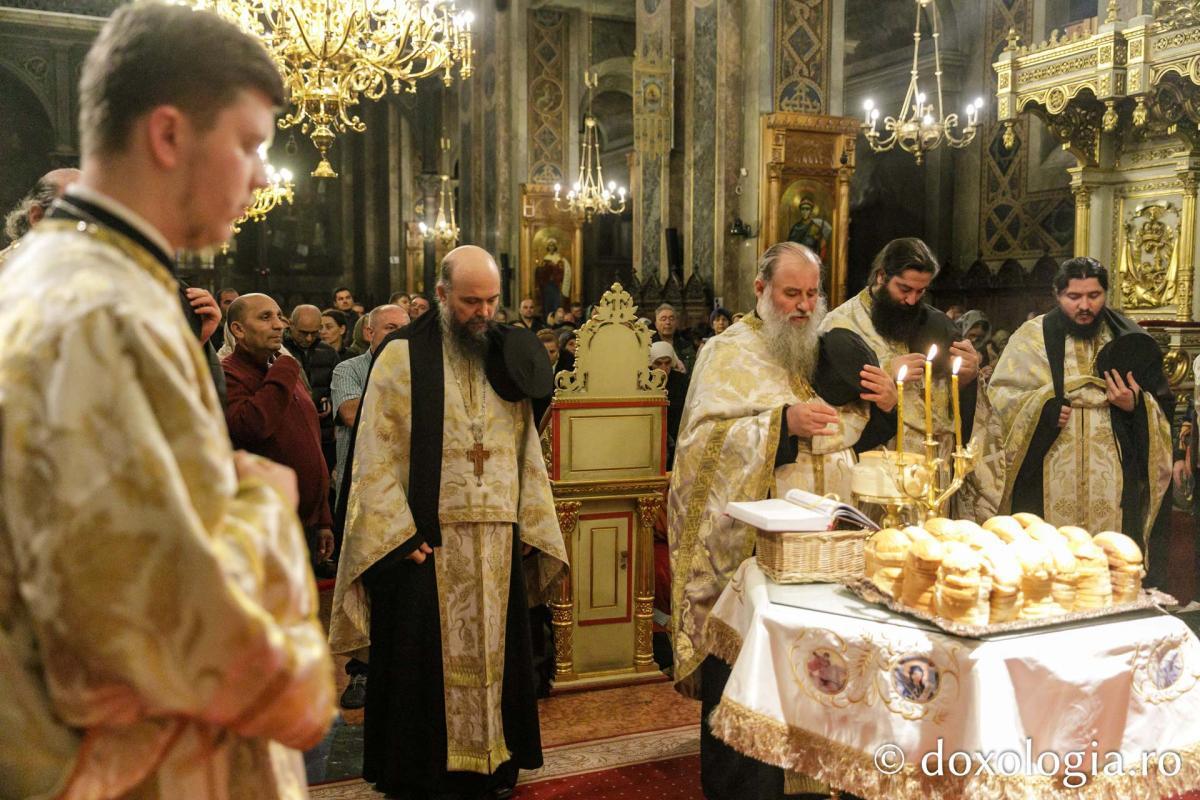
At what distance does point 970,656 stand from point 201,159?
1817 millimetres

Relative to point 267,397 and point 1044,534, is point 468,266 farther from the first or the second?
point 1044,534

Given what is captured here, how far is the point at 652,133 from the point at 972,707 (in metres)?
11.8

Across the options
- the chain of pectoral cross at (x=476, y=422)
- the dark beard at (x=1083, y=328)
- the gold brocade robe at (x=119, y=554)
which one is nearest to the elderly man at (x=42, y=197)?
the chain of pectoral cross at (x=476, y=422)

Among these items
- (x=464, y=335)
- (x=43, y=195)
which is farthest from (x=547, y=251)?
(x=43, y=195)

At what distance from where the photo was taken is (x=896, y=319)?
4074 millimetres

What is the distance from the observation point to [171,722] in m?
1.20

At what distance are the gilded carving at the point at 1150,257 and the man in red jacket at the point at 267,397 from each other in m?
7.01

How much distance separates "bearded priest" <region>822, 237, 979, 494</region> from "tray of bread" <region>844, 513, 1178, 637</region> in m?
1.36

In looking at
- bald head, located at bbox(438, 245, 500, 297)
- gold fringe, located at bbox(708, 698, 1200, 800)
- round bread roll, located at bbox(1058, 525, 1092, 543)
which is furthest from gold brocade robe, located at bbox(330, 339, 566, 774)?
round bread roll, located at bbox(1058, 525, 1092, 543)

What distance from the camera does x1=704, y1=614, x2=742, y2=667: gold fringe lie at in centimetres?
296

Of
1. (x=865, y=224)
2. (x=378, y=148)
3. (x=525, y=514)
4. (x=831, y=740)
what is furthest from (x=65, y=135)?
(x=831, y=740)

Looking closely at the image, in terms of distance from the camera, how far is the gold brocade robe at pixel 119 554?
42.1 inches

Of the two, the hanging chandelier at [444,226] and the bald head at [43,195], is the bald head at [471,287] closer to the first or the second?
the bald head at [43,195]

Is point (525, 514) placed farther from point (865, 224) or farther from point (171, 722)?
point (865, 224)
